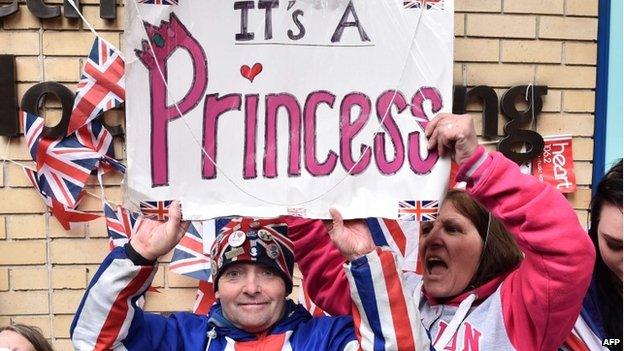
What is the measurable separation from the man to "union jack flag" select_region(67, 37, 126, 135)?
3.95 ft

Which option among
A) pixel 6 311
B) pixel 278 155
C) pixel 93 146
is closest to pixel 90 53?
pixel 93 146

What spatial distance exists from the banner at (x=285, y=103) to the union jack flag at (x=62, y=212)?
1292 mm

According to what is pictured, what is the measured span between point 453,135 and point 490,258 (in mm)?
511

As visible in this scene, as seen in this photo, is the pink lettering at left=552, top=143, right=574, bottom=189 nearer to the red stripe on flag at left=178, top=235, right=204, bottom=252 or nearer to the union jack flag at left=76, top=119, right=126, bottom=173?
the red stripe on flag at left=178, top=235, right=204, bottom=252

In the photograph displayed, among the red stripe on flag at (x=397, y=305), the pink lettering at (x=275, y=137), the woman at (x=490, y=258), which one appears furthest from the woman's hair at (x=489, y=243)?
the pink lettering at (x=275, y=137)

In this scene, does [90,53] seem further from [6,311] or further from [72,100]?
[6,311]

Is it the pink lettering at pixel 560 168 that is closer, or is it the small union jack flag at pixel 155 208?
the small union jack flag at pixel 155 208

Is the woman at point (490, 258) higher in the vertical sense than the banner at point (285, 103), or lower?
lower

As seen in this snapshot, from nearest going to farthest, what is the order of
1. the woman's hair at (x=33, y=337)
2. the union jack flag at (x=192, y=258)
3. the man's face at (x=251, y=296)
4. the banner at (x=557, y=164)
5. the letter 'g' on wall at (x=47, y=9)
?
A: the man's face at (x=251, y=296) → the woman's hair at (x=33, y=337) → the letter 'g' on wall at (x=47, y=9) → the union jack flag at (x=192, y=258) → the banner at (x=557, y=164)

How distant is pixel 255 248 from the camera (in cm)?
183

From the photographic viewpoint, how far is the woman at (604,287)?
5.66ft

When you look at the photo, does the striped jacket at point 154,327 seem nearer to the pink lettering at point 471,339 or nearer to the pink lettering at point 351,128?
the pink lettering at point 471,339

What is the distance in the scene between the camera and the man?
1.67 m

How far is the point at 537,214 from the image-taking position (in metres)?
1.55
